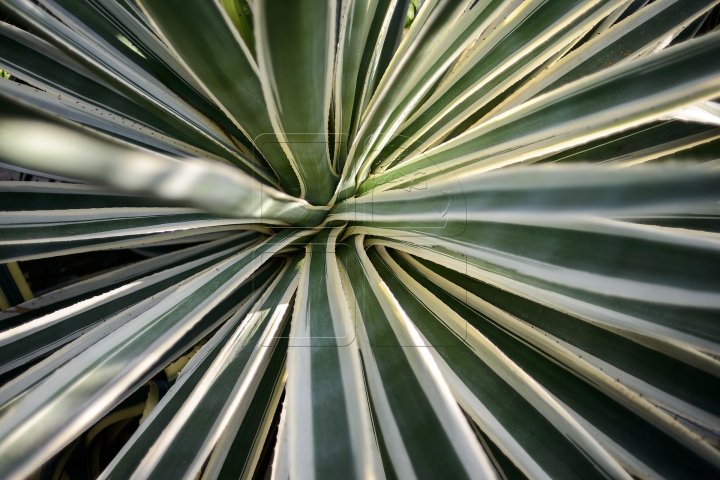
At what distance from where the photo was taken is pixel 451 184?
0.49m

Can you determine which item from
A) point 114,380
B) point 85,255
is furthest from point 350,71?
point 85,255

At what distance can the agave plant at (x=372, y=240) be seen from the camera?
1.37 feet

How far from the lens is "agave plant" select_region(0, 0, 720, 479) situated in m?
0.42

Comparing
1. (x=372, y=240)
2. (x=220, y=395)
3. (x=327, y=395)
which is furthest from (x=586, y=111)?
(x=220, y=395)

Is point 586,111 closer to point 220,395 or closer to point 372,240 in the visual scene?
point 372,240

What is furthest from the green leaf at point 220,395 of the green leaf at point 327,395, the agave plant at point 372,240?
the green leaf at point 327,395

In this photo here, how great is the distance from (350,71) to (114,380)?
649mm

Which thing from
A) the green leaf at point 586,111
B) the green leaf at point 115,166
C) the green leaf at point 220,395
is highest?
the green leaf at point 586,111

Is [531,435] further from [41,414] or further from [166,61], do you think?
[166,61]

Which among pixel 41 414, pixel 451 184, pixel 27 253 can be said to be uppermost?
pixel 451 184

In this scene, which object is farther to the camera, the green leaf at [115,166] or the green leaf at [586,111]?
the green leaf at [586,111]

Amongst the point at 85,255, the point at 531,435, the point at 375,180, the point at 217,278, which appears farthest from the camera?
the point at 85,255

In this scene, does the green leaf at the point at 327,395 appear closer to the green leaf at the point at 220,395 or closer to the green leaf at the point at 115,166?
the green leaf at the point at 220,395

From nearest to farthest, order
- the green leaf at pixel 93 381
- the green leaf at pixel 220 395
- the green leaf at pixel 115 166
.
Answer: the green leaf at pixel 115 166, the green leaf at pixel 93 381, the green leaf at pixel 220 395
